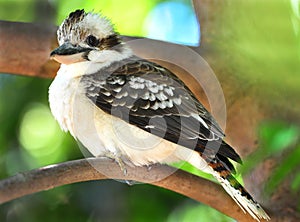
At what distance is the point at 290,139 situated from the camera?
2.85 m

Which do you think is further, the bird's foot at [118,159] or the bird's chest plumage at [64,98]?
the bird's chest plumage at [64,98]

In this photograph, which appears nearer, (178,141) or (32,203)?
(178,141)

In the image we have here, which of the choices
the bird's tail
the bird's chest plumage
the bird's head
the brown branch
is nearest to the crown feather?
the bird's head

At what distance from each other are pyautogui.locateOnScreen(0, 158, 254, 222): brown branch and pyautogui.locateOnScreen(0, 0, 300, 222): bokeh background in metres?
0.24

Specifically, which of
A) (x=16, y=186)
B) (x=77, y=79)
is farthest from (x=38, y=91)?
(x=16, y=186)

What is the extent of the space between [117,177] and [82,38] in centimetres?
75

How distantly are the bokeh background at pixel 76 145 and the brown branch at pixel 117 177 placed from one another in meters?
0.24

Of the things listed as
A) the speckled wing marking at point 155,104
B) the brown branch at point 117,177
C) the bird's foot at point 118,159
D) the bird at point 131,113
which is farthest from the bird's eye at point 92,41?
the brown branch at point 117,177

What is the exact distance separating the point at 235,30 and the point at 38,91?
4.41ft

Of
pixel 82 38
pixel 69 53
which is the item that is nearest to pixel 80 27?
pixel 82 38

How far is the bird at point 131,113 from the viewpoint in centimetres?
307

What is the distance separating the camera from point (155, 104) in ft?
10.8

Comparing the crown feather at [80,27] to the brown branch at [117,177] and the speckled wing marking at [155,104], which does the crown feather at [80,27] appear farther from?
the brown branch at [117,177]

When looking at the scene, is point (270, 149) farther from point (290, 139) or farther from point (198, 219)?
point (198, 219)
